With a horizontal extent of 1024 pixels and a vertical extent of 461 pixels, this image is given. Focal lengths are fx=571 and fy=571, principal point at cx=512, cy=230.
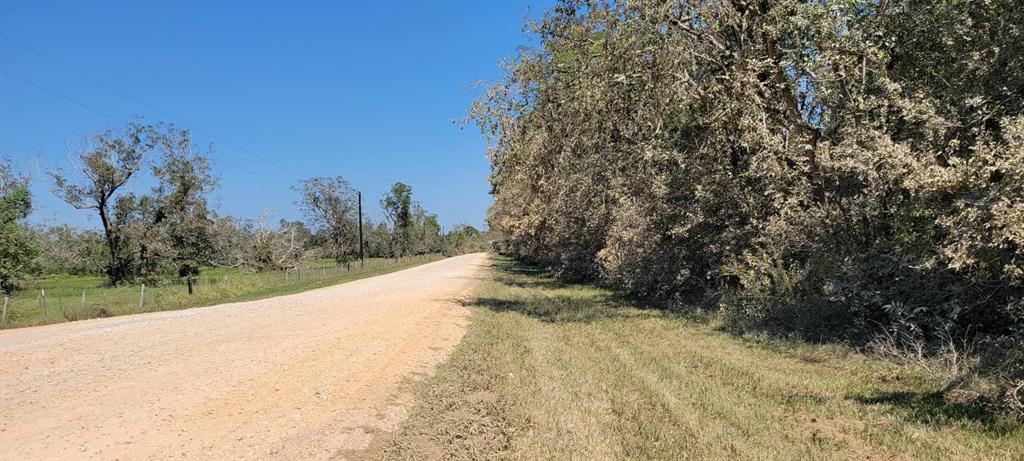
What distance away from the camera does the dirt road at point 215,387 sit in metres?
5.32

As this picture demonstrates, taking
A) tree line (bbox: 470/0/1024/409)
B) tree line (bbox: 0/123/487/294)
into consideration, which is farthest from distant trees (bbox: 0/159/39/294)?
tree line (bbox: 470/0/1024/409)

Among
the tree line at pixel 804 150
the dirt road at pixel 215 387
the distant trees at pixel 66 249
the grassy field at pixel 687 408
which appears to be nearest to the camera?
the grassy field at pixel 687 408

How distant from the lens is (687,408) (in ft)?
19.0

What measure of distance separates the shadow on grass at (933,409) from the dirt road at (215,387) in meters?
4.98

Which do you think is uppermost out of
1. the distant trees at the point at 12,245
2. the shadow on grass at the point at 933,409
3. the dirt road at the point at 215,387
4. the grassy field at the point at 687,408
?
the distant trees at the point at 12,245

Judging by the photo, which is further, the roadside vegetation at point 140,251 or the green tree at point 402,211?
the green tree at point 402,211

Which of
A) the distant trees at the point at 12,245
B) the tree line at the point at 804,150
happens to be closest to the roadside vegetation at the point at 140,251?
the distant trees at the point at 12,245

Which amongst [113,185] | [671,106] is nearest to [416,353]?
[671,106]

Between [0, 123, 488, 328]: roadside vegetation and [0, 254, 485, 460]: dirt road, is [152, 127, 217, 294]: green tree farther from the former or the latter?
[0, 254, 485, 460]: dirt road

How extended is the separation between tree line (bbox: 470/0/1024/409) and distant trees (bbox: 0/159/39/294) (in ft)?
73.2

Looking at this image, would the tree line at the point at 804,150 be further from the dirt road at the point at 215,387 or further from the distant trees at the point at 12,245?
the distant trees at the point at 12,245

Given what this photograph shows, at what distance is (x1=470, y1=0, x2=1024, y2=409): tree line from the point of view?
680 centimetres

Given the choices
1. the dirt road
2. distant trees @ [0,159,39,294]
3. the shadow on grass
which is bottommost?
the shadow on grass

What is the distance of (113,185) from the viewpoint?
34.1 metres
